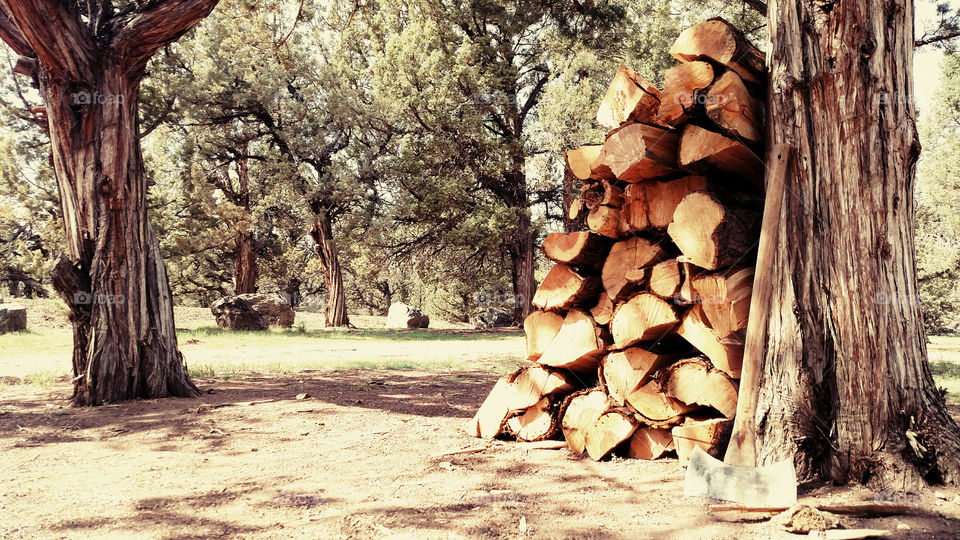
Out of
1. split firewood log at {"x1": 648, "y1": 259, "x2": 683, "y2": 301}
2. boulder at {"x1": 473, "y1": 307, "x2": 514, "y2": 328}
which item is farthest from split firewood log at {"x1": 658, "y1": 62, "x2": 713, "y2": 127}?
boulder at {"x1": 473, "y1": 307, "x2": 514, "y2": 328}

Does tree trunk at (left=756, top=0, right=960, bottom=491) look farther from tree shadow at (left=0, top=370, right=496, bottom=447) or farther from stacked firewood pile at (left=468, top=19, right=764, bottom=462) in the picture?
tree shadow at (left=0, top=370, right=496, bottom=447)

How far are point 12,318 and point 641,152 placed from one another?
16.1 m

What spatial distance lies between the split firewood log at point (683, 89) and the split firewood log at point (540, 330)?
1.45m

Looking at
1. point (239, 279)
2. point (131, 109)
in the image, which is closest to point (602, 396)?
point (131, 109)

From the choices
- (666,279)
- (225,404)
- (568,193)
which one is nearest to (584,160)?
(666,279)

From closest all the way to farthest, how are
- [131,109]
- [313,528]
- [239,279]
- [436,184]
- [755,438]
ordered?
1. [313,528]
2. [755,438]
3. [131,109]
4. [436,184]
5. [239,279]

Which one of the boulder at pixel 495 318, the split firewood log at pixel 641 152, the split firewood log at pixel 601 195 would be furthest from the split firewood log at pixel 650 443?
the boulder at pixel 495 318

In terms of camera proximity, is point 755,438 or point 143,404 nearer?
point 755,438

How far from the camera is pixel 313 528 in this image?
2.44 m

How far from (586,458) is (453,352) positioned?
7545mm

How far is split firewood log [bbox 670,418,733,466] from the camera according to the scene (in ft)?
9.99

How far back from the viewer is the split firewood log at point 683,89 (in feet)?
10.2

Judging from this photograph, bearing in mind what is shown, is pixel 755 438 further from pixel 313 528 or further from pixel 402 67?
pixel 402 67

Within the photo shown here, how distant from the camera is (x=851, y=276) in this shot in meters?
2.68
